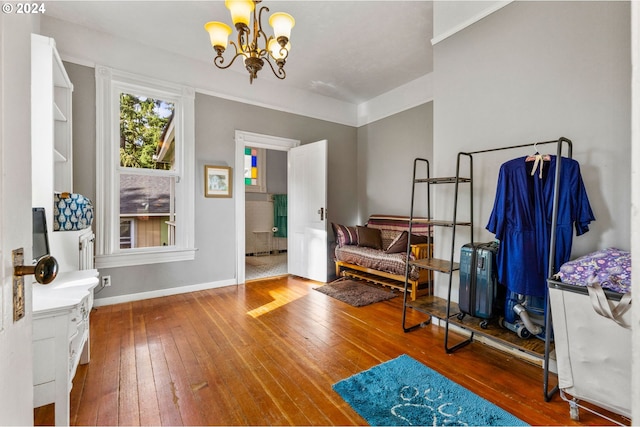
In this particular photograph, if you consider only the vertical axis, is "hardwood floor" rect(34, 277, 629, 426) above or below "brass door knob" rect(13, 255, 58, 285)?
below

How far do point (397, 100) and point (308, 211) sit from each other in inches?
88.8

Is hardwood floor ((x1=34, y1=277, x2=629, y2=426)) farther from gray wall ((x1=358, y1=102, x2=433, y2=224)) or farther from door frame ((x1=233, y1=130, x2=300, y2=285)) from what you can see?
gray wall ((x1=358, y1=102, x2=433, y2=224))

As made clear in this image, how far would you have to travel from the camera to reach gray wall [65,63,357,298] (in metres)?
3.08

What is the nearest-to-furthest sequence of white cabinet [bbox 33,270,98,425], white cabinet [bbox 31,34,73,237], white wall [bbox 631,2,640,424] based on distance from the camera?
white wall [bbox 631,2,640,424], white cabinet [bbox 33,270,98,425], white cabinet [bbox 31,34,73,237]

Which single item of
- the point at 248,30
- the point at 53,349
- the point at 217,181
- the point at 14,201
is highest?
the point at 248,30

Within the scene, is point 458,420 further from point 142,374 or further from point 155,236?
point 155,236

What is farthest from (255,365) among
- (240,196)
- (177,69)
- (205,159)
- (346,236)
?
(177,69)

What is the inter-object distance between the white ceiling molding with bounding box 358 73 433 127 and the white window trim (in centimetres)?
288

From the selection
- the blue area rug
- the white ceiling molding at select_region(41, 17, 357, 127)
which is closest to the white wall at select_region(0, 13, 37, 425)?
the blue area rug

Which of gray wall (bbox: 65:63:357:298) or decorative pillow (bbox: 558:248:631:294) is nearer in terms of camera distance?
decorative pillow (bbox: 558:248:631:294)

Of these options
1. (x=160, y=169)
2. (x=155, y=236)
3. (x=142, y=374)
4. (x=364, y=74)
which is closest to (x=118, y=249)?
(x=155, y=236)

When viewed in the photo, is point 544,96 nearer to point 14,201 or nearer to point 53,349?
point 14,201

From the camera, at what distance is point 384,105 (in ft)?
15.9

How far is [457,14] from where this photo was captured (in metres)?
2.57
